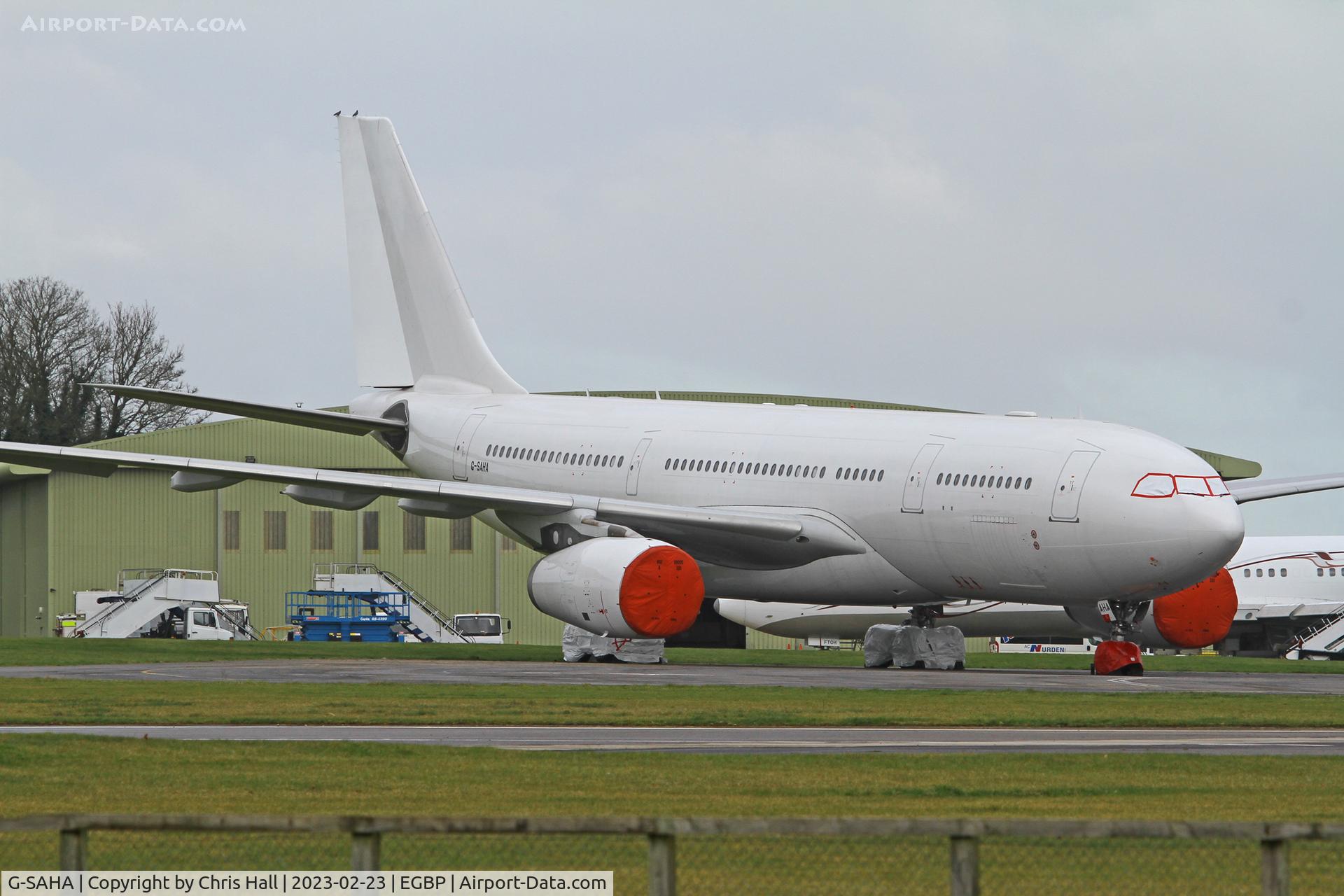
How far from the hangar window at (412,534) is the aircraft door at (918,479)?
3502cm

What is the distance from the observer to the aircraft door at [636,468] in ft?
118

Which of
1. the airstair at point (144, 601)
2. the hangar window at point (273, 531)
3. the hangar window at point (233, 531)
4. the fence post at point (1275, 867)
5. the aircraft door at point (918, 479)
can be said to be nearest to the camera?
the fence post at point (1275, 867)

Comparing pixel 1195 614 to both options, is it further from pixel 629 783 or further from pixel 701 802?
pixel 701 802

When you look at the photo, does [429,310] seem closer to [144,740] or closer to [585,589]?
[585,589]

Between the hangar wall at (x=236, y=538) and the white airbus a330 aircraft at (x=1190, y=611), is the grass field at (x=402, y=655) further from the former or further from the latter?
the hangar wall at (x=236, y=538)

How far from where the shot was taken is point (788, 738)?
60.3ft

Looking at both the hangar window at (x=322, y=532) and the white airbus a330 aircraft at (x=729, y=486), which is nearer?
the white airbus a330 aircraft at (x=729, y=486)

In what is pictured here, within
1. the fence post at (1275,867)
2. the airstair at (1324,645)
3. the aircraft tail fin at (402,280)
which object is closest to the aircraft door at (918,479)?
the aircraft tail fin at (402,280)

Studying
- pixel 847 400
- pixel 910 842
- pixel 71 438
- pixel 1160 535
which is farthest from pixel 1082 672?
pixel 71 438

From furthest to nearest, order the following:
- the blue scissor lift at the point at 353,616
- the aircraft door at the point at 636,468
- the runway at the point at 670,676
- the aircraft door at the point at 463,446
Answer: the blue scissor lift at the point at 353,616
the aircraft door at the point at 463,446
the aircraft door at the point at 636,468
the runway at the point at 670,676

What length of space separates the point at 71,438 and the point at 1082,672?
2384 inches

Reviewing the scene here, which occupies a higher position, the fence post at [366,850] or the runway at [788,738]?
the fence post at [366,850]

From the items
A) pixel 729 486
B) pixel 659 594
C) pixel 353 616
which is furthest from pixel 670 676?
pixel 353 616

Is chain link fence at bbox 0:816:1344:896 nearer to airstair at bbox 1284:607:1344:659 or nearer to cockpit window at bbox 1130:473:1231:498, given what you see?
cockpit window at bbox 1130:473:1231:498
